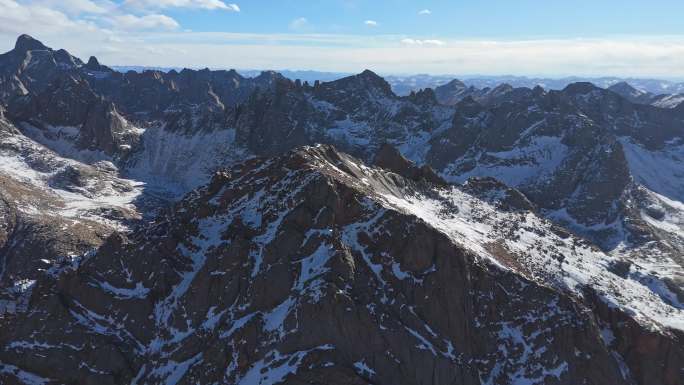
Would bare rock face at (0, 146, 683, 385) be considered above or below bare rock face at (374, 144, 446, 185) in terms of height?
below

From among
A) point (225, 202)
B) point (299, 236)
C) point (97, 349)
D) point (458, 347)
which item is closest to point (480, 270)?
point (458, 347)

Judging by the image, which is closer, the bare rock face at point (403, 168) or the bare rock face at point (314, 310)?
the bare rock face at point (314, 310)

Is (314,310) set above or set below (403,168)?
below

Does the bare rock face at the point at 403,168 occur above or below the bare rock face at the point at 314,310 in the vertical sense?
above

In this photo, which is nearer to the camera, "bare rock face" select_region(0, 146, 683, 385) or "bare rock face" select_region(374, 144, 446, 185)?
"bare rock face" select_region(0, 146, 683, 385)

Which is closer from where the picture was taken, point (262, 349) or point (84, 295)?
point (262, 349)

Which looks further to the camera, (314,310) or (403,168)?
(403,168)

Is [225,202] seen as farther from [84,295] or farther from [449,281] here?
[449,281]

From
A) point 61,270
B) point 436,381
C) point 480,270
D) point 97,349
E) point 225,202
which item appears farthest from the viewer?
point 225,202
